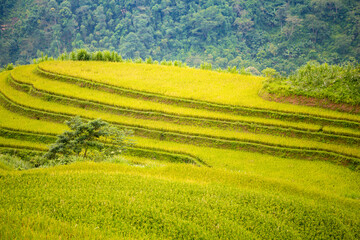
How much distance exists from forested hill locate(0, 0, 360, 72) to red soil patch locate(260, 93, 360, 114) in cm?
2303

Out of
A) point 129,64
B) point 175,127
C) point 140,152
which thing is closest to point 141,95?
point 175,127

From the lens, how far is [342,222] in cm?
517

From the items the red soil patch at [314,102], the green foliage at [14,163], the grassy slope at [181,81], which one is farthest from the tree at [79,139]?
the red soil patch at [314,102]

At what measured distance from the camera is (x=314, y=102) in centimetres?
1277

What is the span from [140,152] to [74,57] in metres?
12.0

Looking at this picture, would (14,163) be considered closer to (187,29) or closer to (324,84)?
(324,84)

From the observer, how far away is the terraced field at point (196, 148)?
15.5 feet

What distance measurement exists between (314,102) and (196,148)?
5.77m

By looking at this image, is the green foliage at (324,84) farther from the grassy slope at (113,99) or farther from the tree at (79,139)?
the tree at (79,139)

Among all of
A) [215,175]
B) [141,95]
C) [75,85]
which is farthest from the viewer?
[75,85]

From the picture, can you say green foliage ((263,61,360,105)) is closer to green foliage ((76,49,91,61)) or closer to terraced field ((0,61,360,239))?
terraced field ((0,61,360,239))

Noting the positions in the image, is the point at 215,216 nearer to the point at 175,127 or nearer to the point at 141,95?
the point at 175,127

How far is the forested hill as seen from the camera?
3650 cm

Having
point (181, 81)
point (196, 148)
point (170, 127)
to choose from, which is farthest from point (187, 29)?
point (196, 148)
